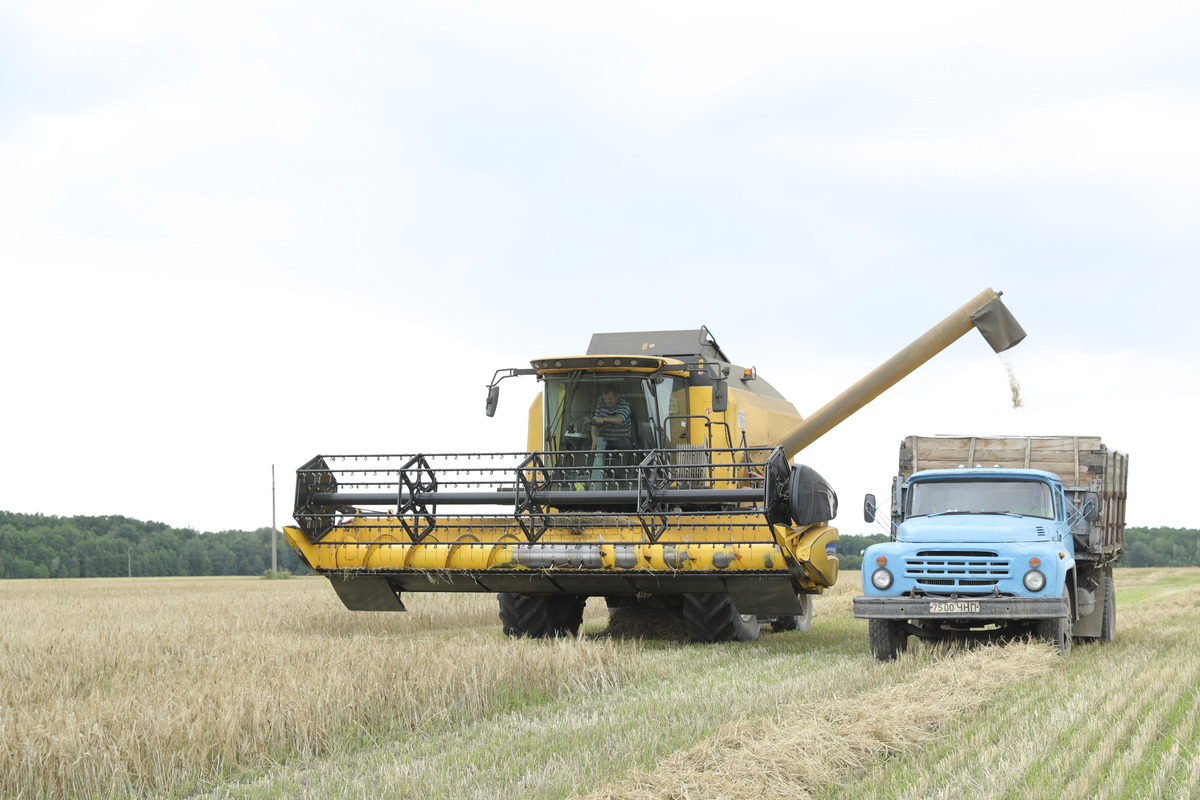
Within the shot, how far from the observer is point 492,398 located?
12102mm

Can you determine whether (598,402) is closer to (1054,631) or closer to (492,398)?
(492,398)

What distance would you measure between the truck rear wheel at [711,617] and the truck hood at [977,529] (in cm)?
185

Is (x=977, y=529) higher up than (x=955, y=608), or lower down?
higher up

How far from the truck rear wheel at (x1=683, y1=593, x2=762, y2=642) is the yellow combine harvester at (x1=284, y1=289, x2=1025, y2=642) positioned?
0.05 ft

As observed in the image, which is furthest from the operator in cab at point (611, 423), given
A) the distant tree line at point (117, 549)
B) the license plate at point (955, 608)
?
the distant tree line at point (117, 549)

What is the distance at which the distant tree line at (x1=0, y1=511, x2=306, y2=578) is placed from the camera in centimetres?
6219

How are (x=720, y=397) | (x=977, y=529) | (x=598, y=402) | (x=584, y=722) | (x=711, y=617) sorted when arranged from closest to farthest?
(x=584, y=722) → (x=977, y=529) → (x=711, y=617) → (x=598, y=402) → (x=720, y=397)

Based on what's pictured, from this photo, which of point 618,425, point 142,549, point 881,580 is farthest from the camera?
point 142,549

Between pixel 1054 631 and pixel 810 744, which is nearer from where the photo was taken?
pixel 810 744

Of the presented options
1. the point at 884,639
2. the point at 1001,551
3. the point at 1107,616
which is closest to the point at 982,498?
the point at 1001,551

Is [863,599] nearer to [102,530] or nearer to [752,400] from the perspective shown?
[752,400]

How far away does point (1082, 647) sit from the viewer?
1105 centimetres

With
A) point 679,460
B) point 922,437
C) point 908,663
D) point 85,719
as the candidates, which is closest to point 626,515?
point 679,460

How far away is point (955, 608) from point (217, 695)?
18.8ft
